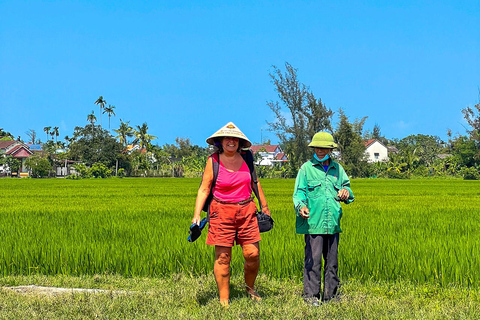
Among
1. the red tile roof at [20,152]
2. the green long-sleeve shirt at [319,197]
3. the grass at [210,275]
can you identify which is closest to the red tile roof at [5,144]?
the red tile roof at [20,152]

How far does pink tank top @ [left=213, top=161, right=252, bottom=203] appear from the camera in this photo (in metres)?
4.02

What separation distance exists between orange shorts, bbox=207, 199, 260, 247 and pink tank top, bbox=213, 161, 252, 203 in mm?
58

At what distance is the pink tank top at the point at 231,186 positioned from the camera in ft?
13.2

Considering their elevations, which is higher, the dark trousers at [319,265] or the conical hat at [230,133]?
the conical hat at [230,133]

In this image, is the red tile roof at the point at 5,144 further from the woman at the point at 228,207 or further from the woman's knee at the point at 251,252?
the woman's knee at the point at 251,252

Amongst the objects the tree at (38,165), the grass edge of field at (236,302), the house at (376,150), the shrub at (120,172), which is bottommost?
the grass edge of field at (236,302)

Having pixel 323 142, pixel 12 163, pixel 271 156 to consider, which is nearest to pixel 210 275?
pixel 323 142

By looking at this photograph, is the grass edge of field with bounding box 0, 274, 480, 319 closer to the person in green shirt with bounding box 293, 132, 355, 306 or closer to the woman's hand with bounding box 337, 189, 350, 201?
the person in green shirt with bounding box 293, 132, 355, 306

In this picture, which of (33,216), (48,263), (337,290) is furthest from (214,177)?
(33,216)

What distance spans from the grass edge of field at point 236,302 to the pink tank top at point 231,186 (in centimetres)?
86

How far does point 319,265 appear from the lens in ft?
13.6

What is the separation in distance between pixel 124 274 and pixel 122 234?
2.44 metres

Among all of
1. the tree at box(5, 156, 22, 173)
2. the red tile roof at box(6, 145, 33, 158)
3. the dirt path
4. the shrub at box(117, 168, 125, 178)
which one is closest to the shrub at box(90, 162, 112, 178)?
the shrub at box(117, 168, 125, 178)

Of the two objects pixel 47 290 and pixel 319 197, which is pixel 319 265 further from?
A: pixel 47 290
